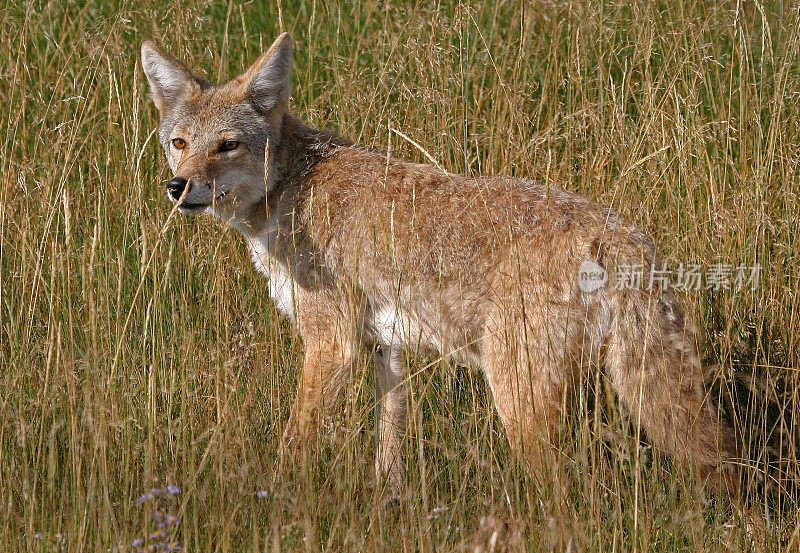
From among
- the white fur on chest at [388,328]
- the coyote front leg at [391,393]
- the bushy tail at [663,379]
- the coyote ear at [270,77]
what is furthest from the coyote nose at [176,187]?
the bushy tail at [663,379]

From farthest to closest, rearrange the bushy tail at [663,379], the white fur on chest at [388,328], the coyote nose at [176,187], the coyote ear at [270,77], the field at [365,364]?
the coyote ear at [270,77]
the white fur on chest at [388,328]
the coyote nose at [176,187]
the bushy tail at [663,379]
the field at [365,364]

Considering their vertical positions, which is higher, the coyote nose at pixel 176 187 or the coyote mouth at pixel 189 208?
the coyote nose at pixel 176 187

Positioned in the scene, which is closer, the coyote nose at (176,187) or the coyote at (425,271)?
the coyote at (425,271)

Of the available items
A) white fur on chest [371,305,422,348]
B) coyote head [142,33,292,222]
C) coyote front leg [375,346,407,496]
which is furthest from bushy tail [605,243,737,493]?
coyote head [142,33,292,222]

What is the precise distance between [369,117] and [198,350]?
188 centimetres

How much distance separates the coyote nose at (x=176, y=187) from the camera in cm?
382

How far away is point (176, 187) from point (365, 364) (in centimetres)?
114

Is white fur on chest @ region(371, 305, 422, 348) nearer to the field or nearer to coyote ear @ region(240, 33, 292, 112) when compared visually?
the field

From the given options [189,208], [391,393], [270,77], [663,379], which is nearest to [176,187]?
[189,208]

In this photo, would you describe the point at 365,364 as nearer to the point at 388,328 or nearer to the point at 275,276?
the point at 388,328

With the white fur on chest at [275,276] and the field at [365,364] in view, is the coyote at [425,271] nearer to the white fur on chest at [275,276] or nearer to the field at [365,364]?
the white fur on chest at [275,276]

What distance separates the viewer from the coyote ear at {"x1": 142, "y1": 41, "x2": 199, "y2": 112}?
442 centimetres

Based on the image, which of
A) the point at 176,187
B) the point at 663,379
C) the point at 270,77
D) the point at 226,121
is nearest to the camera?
the point at 663,379

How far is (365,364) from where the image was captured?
3.36m
